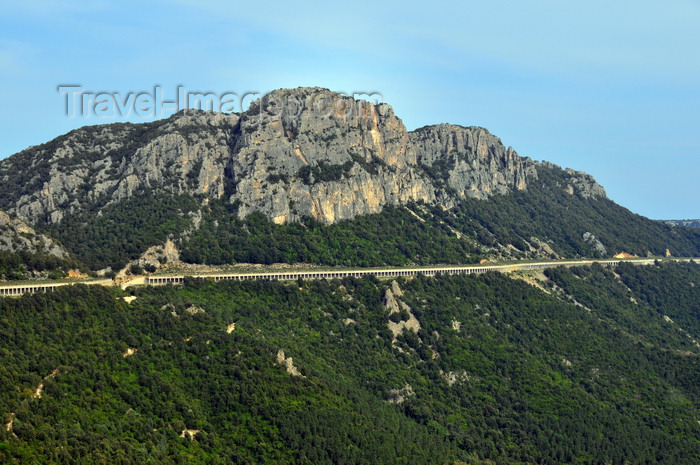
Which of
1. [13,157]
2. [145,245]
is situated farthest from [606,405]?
[13,157]

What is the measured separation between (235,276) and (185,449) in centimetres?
6221

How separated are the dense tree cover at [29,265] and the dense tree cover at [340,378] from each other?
11231mm

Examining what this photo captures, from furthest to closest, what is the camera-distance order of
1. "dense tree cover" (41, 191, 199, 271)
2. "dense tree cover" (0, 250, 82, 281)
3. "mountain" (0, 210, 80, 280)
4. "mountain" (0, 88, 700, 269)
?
"mountain" (0, 88, 700, 269) < "dense tree cover" (41, 191, 199, 271) < "mountain" (0, 210, 80, 280) < "dense tree cover" (0, 250, 82, 281)

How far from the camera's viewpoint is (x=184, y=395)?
4176 inches

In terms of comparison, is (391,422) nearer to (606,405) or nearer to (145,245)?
(606,405)

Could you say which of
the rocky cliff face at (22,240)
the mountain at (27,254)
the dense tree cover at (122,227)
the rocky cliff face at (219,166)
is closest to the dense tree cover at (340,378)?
the mountain at (27,254)

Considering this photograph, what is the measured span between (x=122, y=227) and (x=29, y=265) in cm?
3699

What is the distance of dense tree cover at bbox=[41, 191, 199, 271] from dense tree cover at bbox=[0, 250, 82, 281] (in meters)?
13.0

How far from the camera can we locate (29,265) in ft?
423

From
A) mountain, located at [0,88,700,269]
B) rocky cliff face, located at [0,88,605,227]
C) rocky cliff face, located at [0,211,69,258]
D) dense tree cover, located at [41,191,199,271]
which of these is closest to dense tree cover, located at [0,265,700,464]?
dense tree cover, located at [41,191,199,271]

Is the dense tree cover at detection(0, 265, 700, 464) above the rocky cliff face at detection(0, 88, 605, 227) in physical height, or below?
below

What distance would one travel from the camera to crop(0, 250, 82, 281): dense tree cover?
125m

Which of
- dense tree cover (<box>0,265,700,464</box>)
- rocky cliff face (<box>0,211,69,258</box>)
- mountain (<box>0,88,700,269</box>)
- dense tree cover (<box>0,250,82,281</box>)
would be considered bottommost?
dense tree cover (<box>0,265,700,464</box>)

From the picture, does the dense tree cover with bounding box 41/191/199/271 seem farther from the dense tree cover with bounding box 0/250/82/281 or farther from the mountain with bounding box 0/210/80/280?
the dense tree cover with bounding box 0/250/82/281
